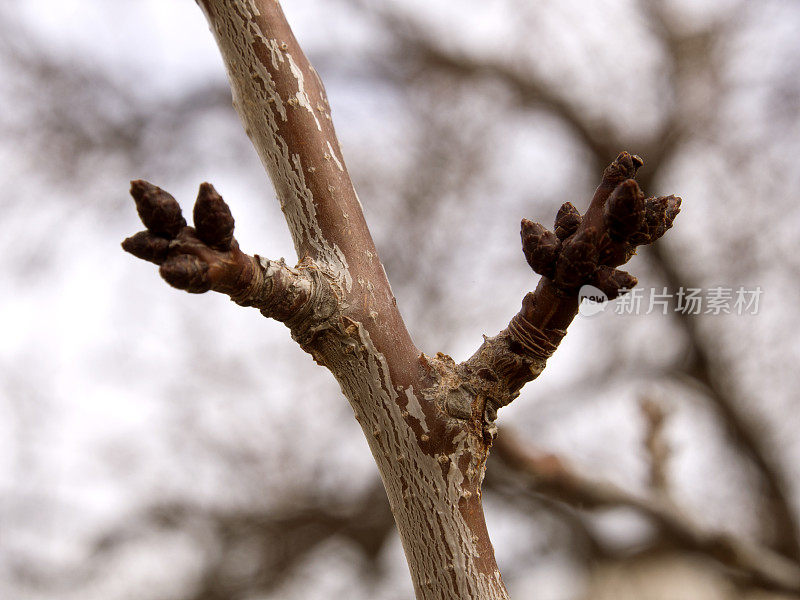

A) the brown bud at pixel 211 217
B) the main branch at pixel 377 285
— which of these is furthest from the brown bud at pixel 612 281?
the brown bud at pixel 211 217

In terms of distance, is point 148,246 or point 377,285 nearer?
point 148,246

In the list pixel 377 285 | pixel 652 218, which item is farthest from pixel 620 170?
pixel 377 285

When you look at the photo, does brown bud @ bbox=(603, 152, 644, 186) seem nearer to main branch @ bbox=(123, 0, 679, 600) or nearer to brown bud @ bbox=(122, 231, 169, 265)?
Answer: main branch @ bbox=(123, 0, 679, 600)

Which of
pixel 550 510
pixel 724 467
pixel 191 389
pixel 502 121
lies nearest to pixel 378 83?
pixel 502 121

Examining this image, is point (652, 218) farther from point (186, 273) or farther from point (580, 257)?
point (186, 273)

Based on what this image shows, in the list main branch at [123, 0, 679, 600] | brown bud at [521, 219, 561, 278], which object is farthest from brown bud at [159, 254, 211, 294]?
brown bud at [521, 219, 561, 278]

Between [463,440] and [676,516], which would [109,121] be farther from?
[676,516]
